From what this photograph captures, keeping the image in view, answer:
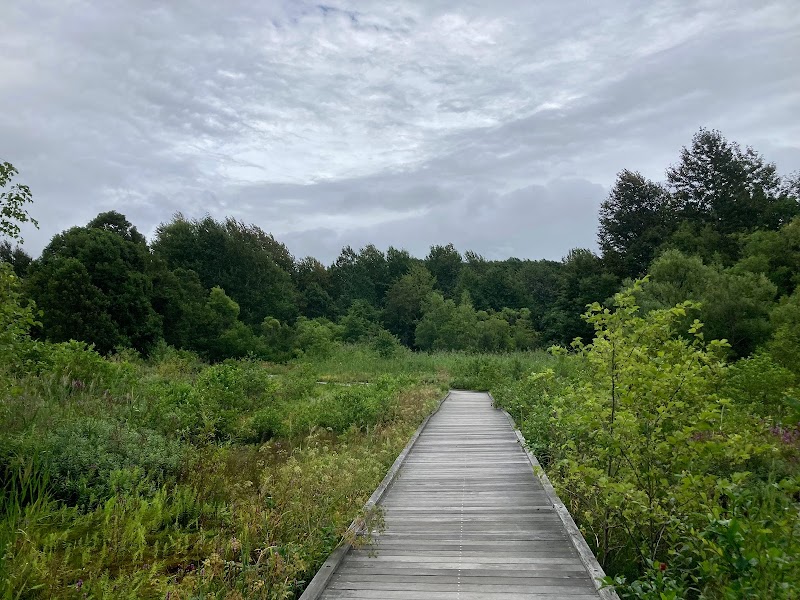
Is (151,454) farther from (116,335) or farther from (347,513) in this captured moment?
(116,335)

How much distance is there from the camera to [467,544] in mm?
4684

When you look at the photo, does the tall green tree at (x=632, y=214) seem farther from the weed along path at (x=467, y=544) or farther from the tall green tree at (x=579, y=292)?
the weed along path at (x=467, y=544)

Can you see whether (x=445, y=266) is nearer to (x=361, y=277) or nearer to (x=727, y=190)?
(x=361, y=277)

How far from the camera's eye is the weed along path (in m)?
3.82

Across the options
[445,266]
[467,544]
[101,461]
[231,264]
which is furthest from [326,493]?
[445,266]

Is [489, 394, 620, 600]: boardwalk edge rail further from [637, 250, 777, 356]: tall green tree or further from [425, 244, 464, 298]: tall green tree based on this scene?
[425, 244, 464, 298]: tall green tree

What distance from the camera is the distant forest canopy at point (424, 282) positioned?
24844 millimetres

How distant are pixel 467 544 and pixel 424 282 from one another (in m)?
49.4

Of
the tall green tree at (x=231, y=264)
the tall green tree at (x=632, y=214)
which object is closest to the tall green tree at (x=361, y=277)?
the tall green tree at (x=231, y=264)

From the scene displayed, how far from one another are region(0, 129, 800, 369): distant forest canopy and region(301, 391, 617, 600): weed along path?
10.4 m

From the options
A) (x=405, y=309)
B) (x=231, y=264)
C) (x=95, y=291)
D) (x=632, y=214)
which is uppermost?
(x=632, y=214)

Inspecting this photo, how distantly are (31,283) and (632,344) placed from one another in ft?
94.9

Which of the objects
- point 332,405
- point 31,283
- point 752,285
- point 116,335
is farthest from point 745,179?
point 31,283

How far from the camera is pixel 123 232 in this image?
1271 inches
